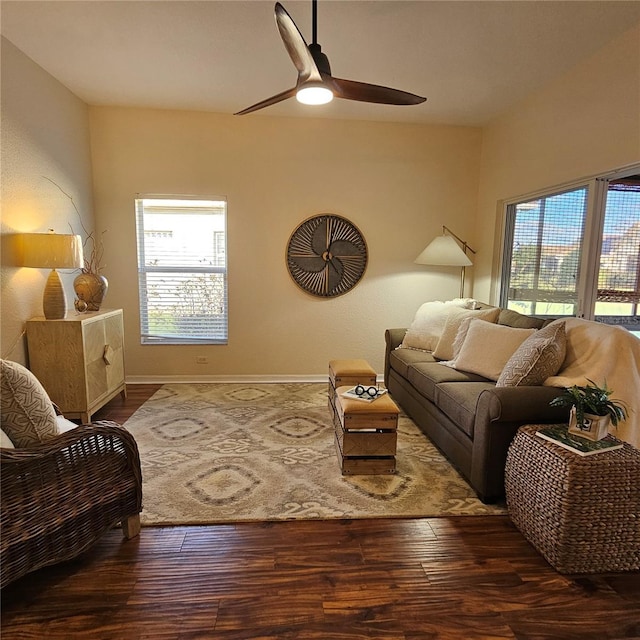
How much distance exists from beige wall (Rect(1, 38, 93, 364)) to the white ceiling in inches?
6.9

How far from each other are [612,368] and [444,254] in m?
2.13

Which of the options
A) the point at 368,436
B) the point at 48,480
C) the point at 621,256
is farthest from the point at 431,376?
the point at 48,480

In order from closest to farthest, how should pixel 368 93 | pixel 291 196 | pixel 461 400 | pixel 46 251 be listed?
pixel 368 93
pixel 461 400
pixel 46 251
pixel 291 196

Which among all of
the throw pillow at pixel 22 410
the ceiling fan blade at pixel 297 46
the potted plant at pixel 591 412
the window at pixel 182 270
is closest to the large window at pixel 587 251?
the potted plant at pixel 591 412

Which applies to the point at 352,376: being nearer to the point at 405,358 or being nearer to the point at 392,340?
the point at 405,358

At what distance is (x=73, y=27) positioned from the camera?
2709 mm

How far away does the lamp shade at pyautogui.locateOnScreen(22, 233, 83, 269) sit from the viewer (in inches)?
118

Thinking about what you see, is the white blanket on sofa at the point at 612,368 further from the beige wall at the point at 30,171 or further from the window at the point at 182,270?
the beige wall at the point at 30,171

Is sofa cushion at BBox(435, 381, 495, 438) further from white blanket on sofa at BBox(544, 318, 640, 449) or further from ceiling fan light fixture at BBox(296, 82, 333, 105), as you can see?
ceiling fan light fixture at BBox(296, 82, 333, 105)

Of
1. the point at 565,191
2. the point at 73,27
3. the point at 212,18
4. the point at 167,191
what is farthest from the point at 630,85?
the point at 167,191

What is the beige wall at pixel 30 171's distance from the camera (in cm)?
295

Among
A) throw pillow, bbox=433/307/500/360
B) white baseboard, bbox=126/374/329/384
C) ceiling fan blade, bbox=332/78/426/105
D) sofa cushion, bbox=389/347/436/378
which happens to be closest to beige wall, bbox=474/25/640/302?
throw pillow, bbox=433/307/500/360

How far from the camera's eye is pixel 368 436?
2611mm

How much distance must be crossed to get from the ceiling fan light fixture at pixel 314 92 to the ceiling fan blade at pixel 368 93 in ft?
0.20
